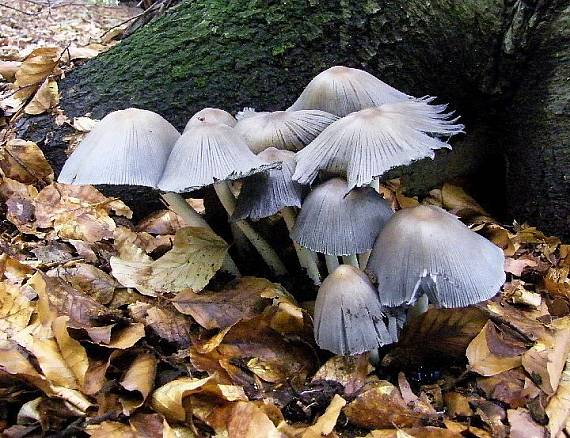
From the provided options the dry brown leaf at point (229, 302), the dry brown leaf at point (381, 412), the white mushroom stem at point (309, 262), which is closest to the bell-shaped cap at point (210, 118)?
the white mushroom stem at point (309, 262)

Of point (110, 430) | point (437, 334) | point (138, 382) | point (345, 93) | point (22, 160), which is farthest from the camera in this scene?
point (22, 160)

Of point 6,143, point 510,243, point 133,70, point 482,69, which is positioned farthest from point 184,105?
point 510,243

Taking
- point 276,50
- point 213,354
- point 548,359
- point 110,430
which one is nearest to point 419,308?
point 548,359

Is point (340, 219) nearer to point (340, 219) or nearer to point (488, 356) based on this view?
point (340, 219)

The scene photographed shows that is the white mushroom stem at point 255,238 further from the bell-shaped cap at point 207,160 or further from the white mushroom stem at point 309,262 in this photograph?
the bell-shaped cap at point 207,160

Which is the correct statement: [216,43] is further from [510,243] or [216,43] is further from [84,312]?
[510,243]

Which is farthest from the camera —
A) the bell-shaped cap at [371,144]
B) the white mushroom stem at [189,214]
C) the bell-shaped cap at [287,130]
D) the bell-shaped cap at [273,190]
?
the white mushroom stem at [189,214]

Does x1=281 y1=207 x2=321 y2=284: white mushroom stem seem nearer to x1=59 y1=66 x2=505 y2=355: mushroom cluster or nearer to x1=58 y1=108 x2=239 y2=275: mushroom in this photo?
x1=59 y1=66 x2=505 y2=355: mushroom cluster
